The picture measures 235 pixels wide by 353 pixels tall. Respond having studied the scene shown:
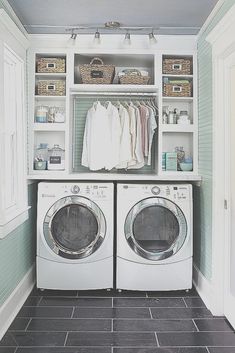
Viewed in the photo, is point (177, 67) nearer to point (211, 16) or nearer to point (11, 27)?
point (211, 16)

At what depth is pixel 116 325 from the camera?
2.94 meters

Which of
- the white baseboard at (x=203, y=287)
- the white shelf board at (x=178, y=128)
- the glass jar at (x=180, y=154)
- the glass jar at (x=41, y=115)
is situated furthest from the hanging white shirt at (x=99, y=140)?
the white baseboard at (x=203, y=287)

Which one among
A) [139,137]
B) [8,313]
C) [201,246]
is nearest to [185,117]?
[139,137]

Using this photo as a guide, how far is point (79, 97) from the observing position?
4.17m

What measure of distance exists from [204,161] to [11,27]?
75.1 inches

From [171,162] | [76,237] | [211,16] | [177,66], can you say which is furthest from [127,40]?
[76,237]

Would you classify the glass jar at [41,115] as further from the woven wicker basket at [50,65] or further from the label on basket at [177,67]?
the label on basket at [177,67]

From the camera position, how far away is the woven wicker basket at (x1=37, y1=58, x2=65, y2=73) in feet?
12.5

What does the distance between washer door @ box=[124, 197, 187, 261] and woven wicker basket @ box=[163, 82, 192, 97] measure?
1013 millimetres

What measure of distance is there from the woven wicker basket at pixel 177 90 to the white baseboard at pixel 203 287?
5.45 ft

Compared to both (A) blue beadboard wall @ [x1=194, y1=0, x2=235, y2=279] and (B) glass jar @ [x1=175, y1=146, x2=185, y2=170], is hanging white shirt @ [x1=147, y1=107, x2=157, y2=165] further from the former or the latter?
(A) blue beadboard wall @ [x1=194, y1=0, x2=235, y2=279]

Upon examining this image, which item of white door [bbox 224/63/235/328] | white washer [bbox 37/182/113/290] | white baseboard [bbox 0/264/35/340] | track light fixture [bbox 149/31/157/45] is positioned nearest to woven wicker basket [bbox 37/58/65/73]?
track light fixture [bbox 149/31/157/45]

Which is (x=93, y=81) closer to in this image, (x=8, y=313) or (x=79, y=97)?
(x=79, y=97)

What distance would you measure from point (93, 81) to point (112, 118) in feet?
1.29
